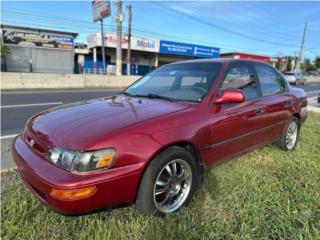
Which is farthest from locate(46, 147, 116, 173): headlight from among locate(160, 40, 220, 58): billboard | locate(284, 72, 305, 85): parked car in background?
locate(160, 40, 220, 58): billboard

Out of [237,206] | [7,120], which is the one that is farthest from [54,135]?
[7,120]

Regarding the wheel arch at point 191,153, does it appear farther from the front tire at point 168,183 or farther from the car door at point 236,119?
the car door at point 236,119

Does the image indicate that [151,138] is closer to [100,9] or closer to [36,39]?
[100,9]

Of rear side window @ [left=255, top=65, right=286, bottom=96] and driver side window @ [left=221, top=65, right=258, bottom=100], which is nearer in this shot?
driver side window @ [left=221, top=65, right=258, bottom=100]

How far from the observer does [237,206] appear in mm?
2723

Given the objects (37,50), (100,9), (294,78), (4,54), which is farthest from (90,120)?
(294,78)

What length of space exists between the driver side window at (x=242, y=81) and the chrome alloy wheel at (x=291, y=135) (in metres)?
1.36

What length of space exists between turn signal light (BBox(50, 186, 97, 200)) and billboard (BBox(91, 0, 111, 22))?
2834cm

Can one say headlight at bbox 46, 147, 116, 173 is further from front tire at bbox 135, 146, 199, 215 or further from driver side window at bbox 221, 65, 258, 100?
driver side window at bbox 221, 65, 258, 100

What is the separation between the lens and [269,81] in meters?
4.12

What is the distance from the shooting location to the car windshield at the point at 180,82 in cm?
315

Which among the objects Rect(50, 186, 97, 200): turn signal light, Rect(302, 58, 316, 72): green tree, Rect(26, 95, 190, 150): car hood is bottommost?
Rect(50, 186, 97, 200): turn signal light

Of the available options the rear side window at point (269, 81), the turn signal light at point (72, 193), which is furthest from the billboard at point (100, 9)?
the turn signal light at point (72, 193)

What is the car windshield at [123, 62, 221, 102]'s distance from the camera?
315 cm
